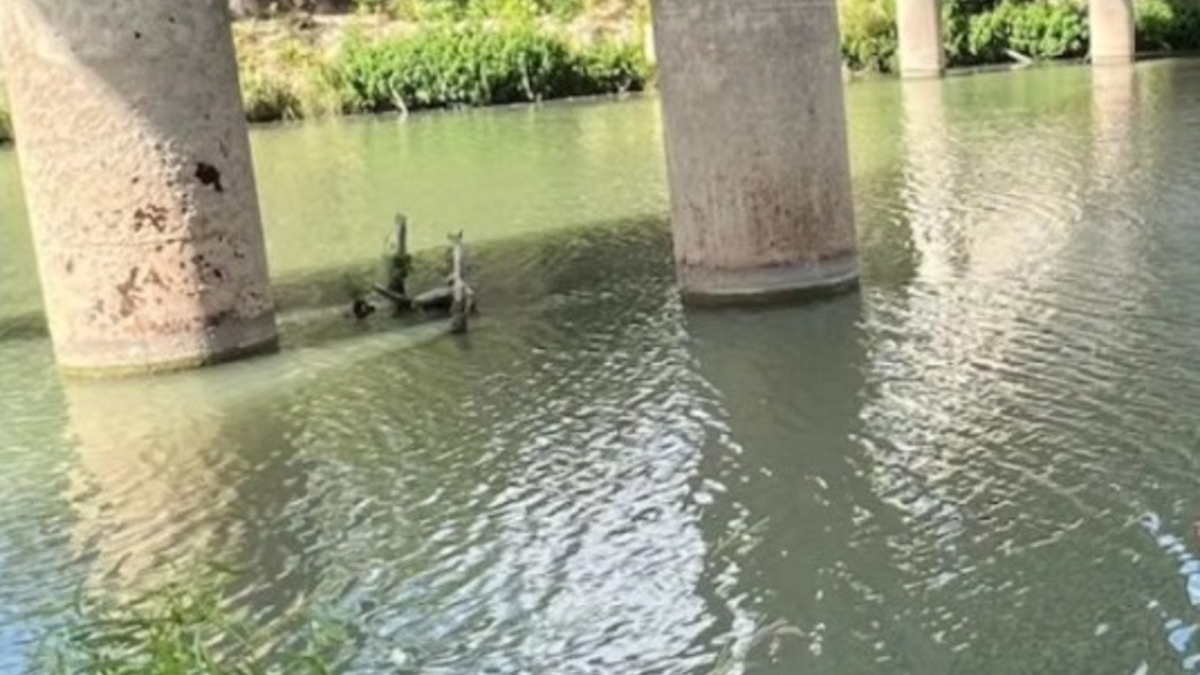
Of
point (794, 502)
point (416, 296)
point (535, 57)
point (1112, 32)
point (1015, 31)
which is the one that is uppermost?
point (535, 57)

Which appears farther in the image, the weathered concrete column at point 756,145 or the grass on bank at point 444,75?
the grass on bank at point 444,75

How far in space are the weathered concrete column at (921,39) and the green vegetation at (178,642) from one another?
99.3 feet

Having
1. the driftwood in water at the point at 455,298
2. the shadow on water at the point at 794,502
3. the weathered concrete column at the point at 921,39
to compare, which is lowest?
the shadow on water at the point at 794,502

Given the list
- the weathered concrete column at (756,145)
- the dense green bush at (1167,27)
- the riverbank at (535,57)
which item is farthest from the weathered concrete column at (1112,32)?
the weathered concrete column at (756,145)

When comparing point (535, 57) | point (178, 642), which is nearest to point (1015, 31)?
point (535, 57)

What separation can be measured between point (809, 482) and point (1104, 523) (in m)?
1.33

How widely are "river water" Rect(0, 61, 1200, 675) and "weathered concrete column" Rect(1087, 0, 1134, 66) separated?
20.3 metres

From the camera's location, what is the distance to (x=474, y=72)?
37.5 m

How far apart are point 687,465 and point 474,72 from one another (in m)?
30.1

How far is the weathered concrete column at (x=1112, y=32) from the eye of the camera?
34625mm

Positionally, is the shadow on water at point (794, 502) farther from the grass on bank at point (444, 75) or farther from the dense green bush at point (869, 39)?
the dense green bush at point (869, 39)

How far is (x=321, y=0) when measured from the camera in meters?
42.9

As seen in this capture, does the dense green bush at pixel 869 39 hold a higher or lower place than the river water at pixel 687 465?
higher

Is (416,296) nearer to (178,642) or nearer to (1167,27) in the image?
(178,642)
